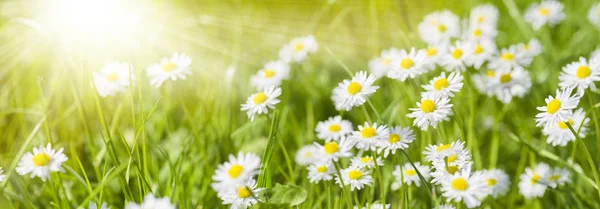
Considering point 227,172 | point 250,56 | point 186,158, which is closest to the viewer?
point 227,172

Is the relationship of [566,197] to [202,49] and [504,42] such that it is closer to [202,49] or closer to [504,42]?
[504,42]

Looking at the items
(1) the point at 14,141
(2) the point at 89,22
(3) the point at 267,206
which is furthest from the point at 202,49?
(3) the point at 267,206

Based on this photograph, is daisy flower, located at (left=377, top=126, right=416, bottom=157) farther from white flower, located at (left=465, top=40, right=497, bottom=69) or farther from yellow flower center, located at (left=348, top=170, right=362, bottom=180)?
white flower, located at (left=465, top=40, right=497, bottom=69)

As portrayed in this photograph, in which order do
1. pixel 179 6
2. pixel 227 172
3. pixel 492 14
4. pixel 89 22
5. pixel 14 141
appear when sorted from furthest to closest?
pixel 179 6
pixel 492 14
pixel 89 22
pixel 14 141
pixel 227 172

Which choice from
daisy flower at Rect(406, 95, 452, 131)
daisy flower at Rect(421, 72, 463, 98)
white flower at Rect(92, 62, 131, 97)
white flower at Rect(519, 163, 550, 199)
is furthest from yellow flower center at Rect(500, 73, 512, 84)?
white flower at Rect(92, 62, 131, 97)

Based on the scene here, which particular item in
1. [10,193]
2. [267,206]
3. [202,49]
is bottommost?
[267,206]

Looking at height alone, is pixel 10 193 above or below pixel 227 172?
above

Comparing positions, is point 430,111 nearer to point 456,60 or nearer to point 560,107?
point 560,107
